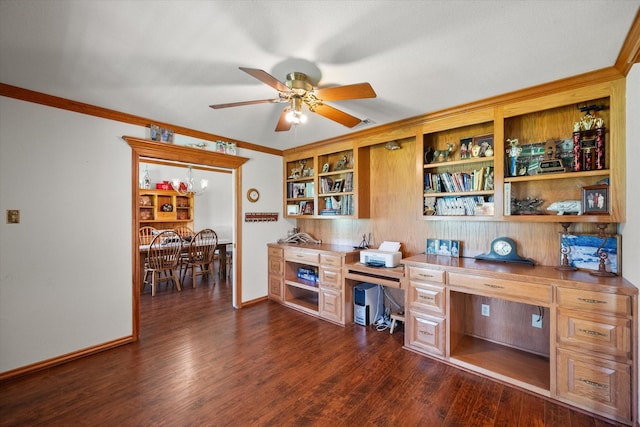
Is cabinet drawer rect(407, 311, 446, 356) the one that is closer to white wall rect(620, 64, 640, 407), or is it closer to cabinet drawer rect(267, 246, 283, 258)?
white wall rect(620, 64, 640, 407)

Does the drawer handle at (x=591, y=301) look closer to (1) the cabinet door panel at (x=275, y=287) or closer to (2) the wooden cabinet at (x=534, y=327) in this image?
(2) the wooden cabinet at (x=534, y=327)

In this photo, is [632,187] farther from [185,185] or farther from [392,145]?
[185,185]

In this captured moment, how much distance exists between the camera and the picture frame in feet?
9.21

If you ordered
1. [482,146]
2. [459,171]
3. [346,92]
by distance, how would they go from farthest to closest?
[459,171] → [482,146] → [346,92]

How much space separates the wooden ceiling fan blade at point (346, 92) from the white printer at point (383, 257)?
5.36 ft

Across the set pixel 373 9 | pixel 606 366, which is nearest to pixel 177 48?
pixel 373 9

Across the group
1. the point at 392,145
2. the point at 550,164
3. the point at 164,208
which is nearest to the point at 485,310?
the point at 550,164

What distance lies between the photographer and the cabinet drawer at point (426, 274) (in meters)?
2.43

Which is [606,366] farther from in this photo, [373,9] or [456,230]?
[373,9]

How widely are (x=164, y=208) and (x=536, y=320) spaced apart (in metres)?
7.36

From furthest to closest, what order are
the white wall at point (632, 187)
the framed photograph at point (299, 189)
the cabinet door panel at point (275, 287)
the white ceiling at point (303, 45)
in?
1. the framed photograph at point (299, 189)
2. the cabinet door panel at point (275, 287)
3. the white wall at point (632, 187)
4. the white ceiling at point (303, 45)

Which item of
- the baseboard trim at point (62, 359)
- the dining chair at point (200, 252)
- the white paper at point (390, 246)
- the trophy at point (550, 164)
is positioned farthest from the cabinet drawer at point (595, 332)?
the dining chair at point (200, 252)

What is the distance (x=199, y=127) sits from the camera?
327cm

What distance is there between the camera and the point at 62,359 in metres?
2.42
